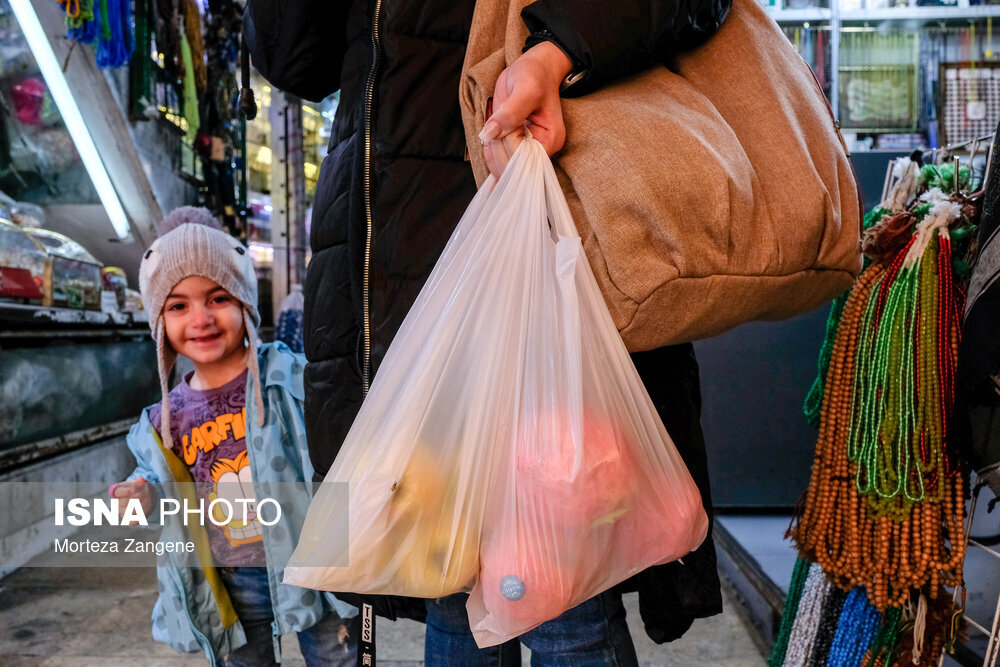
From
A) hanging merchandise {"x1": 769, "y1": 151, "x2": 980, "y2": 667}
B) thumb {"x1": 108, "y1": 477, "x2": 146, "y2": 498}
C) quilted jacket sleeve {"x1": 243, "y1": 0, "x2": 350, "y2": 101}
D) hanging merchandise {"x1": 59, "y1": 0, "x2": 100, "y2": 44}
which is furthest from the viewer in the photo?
hanging merchandise {"x1": 59, "y1": 0, "x2": 100, "y2": 44}

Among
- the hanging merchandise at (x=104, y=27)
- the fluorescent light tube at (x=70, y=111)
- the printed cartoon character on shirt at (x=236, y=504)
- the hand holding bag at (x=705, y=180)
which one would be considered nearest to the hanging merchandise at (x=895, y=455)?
the hand holding bag at (x=705, y=180)

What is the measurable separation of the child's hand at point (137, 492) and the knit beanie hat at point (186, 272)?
11 centimetres

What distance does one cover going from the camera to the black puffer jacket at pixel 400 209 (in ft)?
2.89

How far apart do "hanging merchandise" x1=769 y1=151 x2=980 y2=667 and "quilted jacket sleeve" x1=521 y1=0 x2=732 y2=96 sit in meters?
0.72

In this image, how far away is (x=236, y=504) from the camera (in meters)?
1.58

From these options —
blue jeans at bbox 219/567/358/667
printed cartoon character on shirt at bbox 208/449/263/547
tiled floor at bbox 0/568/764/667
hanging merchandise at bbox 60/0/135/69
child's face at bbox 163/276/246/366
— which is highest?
hanging merchandise at bbox 60/0/135/69

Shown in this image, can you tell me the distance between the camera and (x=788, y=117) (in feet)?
2.72

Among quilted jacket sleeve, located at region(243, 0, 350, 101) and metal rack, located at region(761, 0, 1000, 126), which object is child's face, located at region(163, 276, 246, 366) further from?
metal rack, located at region(761, 0, 1000, 126)

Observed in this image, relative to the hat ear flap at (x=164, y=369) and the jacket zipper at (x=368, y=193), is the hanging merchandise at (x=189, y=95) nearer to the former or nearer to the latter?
the hat ear flap at (x=164, y=369)

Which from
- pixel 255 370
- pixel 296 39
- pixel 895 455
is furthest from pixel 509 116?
pixel 255 370

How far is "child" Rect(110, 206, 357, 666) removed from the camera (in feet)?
5.00

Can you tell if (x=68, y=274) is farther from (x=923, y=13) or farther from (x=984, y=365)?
(x=923, y=13)

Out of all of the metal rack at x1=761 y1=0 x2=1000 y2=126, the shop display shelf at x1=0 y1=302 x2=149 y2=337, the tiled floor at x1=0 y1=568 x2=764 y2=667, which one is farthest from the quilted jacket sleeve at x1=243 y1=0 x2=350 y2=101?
the metal rack at x1=761 y1=0 x2=1000 y2=126

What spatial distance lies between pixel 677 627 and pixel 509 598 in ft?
1.22
